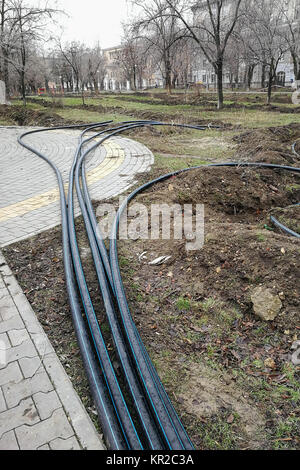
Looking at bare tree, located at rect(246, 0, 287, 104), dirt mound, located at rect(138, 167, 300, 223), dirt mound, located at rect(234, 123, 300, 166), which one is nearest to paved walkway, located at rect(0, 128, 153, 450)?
dirt mound, located at rect(138, 167, 300, 223)

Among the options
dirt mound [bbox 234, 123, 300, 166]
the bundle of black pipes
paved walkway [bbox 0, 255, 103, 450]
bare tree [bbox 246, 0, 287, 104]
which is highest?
bare tree [bbox 246, 0, 287, 104]

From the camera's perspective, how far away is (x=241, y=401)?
7.61ft

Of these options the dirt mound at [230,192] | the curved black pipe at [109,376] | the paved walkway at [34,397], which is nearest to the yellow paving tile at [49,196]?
the dirt mound at [230,192]

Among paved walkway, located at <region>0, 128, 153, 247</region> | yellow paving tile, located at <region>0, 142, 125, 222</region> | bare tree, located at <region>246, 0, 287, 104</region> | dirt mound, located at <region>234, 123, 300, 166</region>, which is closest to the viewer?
paved walkway, located at <region>0, 128, 153, 247</region>

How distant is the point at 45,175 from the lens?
23.7 ft

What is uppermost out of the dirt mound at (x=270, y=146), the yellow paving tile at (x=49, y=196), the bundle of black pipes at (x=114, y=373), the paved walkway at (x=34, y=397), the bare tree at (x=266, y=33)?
the bare tree at (x=266, y=33)

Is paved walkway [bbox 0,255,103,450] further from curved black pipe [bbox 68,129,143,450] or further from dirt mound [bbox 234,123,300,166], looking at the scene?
dirt mound [bbox 234,123,300,166]

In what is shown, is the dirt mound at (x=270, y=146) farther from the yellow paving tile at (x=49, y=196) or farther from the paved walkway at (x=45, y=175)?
the yellow paving tile at (x=49, y=196)

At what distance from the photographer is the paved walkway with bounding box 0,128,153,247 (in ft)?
16.2

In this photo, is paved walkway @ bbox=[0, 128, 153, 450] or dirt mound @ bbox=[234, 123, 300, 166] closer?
paved walkway @ bbox=[0, 128, 153, 450]

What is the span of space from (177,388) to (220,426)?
0.40m

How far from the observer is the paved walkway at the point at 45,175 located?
4945 mm

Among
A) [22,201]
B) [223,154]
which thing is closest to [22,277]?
[22,201]

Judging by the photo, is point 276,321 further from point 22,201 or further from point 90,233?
point 22,201
